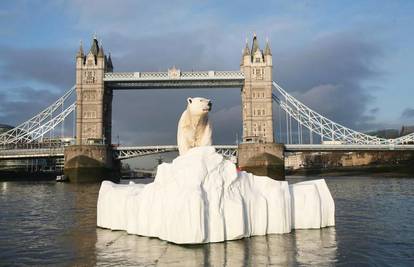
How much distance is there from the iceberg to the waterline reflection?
273 millimetres

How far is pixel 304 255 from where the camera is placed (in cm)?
937

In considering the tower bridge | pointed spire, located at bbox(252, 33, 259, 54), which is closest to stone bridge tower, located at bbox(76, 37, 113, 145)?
the tower bridge

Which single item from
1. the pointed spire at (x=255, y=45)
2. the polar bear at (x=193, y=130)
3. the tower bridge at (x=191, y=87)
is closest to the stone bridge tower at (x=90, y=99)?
the tower bridge at (x=191, y=87)

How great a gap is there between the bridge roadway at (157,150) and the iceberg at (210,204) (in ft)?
143

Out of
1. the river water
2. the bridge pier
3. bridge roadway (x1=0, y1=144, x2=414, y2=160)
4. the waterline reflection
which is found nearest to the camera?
the waterline reflection

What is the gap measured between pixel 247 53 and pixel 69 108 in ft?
87.6

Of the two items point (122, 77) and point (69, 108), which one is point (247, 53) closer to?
point (122, 77)

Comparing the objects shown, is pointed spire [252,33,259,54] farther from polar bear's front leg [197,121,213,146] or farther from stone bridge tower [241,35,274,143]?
polar bear's front leg [197,121,213,146]

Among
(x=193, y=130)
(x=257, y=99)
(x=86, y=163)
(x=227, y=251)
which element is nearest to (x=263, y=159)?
(x=257, y=99)

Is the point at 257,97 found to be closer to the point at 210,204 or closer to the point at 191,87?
the point at 191,87

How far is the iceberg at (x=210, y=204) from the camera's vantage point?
9.80 m

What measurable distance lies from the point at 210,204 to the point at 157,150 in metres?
51.6

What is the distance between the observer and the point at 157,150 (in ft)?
200

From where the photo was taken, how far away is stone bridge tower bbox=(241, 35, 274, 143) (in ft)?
202
